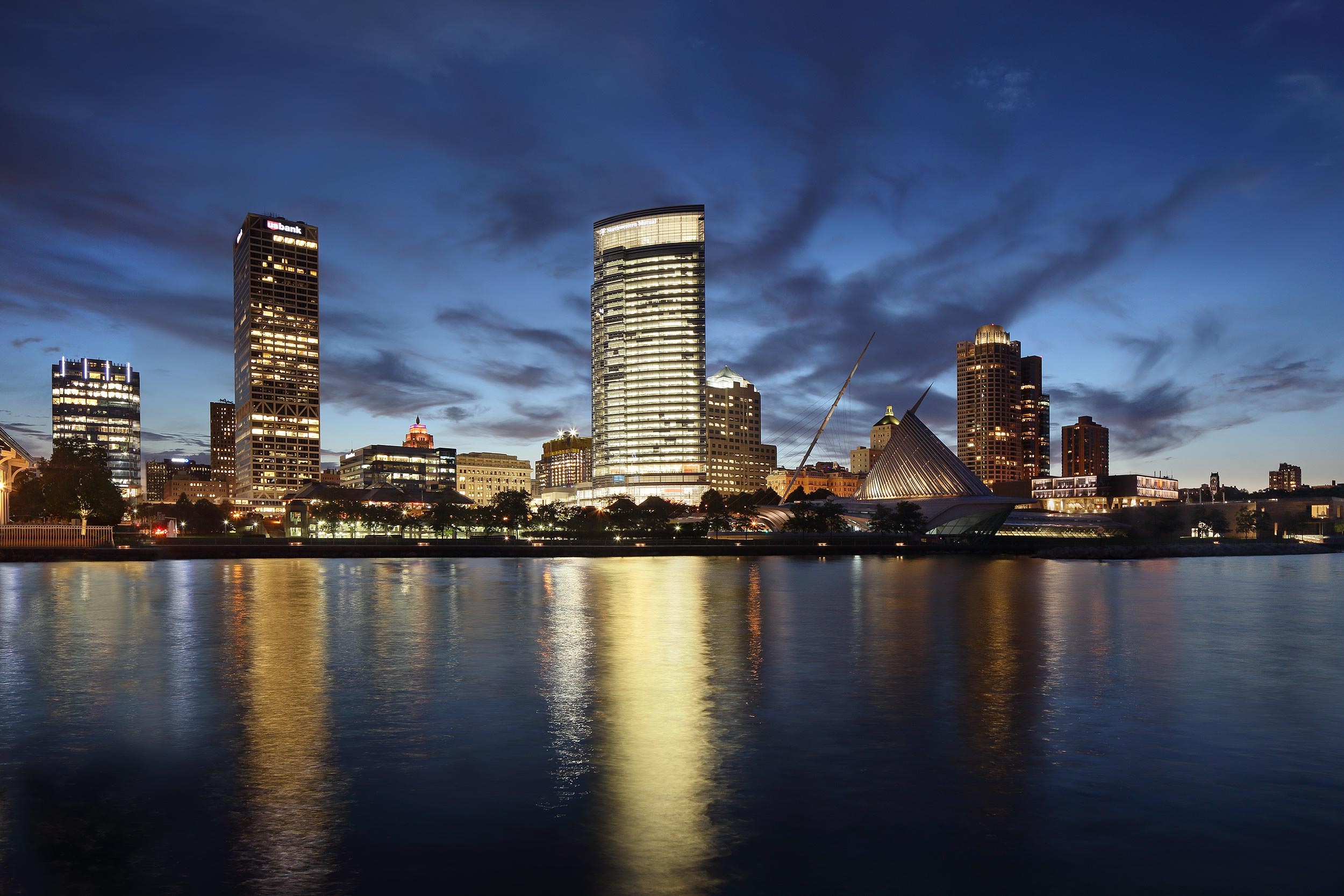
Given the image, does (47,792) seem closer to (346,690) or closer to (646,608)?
(346,690)

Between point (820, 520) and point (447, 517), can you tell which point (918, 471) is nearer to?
point (820, 520)

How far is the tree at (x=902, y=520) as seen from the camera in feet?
450

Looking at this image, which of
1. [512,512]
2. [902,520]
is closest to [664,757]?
[902,520]

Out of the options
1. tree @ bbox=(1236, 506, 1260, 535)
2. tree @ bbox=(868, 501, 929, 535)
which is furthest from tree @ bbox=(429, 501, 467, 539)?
tree @ bbox=(1236, 506, 1260, 535)

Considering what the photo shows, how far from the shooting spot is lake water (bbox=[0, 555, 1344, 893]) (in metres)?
10.2

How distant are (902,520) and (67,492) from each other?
110692 mm

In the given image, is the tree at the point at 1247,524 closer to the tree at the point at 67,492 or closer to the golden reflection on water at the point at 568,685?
the golden reflection on water at the point at 568,685

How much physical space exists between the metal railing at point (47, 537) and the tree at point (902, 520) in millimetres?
103801

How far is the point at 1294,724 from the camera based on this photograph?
18.3 meters

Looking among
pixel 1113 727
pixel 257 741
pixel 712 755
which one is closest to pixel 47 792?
pixel 257 741

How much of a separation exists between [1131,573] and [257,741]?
78.7 meters

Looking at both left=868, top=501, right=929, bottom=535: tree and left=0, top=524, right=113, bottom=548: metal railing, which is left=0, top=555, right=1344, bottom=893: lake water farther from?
left=868, top=501, right=929, bottom=535: tree

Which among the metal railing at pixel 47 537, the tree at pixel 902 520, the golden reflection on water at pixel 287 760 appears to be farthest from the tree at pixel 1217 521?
the golden reflection on water at pixel 287 760

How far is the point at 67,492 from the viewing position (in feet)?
314
